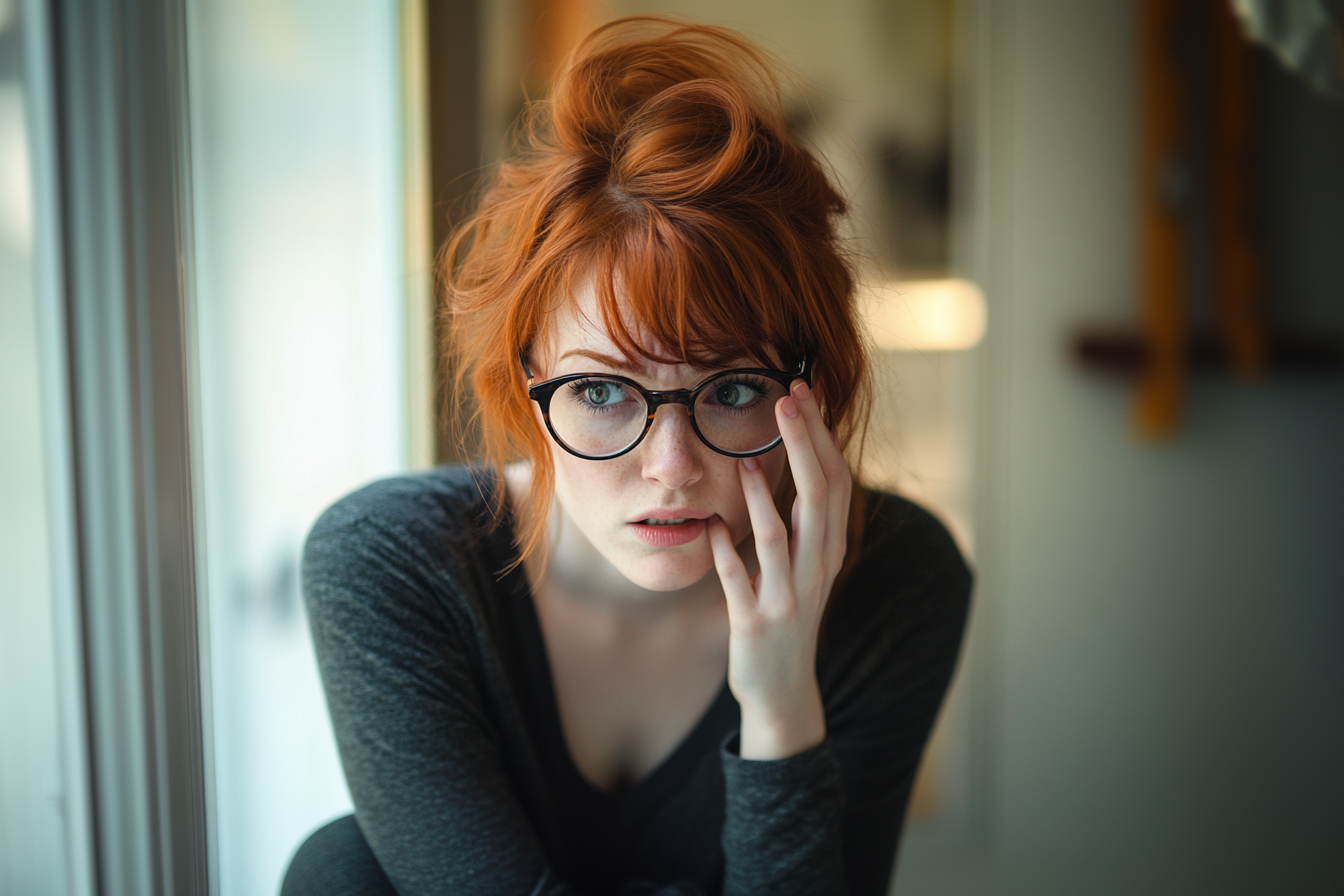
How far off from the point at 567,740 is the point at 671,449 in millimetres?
413

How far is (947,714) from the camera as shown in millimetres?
1919

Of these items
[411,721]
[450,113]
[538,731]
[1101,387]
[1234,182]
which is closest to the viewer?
[411,721]

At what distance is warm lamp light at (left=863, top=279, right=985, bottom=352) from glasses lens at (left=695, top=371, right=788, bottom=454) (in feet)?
3.92

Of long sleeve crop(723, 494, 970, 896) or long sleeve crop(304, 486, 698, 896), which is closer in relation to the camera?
long sleeve crop(304, 486, 698, 896)

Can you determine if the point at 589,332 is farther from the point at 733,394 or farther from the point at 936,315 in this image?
the point at 936,315

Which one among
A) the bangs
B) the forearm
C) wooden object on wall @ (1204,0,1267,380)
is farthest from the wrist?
wooden object on wall @ (1204,0,1267,380)

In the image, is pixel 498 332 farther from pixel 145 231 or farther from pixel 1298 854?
pixel 1298 854

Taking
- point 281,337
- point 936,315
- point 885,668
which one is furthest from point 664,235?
point 936,315

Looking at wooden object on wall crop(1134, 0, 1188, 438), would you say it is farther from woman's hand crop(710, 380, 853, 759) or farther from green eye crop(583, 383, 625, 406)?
green eye crop(583, 383, 625, 406)

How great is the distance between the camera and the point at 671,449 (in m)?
0.71

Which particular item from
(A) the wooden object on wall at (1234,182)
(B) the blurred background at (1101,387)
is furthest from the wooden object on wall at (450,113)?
(A) the wooden object on wall at (1234,182)

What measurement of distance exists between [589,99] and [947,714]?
1.71 meters

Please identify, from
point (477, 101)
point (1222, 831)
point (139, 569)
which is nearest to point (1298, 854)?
point (1222, 831)

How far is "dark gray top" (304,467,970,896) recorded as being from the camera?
76 centimetres
